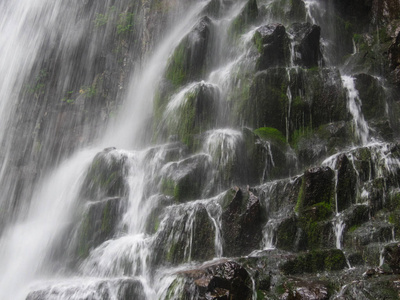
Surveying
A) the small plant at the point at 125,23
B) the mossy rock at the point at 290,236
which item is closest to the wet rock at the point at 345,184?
the mossy rock at the point at 290,236

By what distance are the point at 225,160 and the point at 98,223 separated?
418cm

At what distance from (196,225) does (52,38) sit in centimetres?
2011

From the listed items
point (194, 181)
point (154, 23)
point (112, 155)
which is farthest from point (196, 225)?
point (154, 23)

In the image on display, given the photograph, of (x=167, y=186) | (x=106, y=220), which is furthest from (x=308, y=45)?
(x=106, y=220)

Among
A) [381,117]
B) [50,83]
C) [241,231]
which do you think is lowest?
[241,231]

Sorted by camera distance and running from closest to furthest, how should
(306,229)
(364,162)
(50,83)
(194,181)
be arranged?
(306,229)
(364,162)
(194,181)
(50,83)

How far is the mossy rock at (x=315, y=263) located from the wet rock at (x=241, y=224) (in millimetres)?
1565

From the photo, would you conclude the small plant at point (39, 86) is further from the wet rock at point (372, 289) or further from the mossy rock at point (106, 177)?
the wet rock at point (372, 289)

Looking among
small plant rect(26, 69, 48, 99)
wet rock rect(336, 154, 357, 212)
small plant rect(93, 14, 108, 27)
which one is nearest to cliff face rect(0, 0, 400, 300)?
wet rock rect(336, 154, 357, 212)

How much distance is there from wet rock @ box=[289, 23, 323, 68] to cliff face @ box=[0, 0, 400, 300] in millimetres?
60

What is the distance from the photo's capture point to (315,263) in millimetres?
7645

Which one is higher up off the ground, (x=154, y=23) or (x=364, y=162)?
(x=154, y=23)

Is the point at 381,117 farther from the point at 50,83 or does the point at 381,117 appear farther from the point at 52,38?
the point at 52,38

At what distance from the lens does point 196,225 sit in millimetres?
9375
